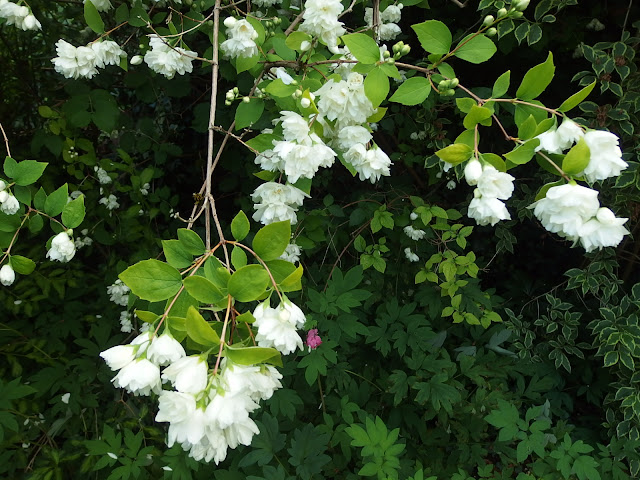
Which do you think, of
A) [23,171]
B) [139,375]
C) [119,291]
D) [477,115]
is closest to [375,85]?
[477,115]

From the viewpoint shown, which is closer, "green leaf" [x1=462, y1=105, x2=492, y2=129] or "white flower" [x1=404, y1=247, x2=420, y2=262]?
"green leaf" [x1=462, y1=105, x2=492, y2=129]

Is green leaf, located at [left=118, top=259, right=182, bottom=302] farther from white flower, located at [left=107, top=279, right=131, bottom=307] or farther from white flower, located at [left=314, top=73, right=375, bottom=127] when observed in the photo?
white flower, located at [left=107, top=279, right=131, bottom=307]

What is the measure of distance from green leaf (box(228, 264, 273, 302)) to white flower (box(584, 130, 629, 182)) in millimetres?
561

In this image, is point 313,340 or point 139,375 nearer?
point 139,375

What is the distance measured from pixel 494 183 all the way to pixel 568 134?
144 mm

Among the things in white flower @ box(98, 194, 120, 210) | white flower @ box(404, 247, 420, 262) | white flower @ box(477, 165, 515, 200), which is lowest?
white flower @ box(404, 247, 420, 262)

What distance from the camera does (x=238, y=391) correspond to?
59cm

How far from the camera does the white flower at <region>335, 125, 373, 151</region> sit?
3.10ft

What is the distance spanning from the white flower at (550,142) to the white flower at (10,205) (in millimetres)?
1130

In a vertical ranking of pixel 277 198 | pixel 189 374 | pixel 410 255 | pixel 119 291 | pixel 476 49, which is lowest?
pixel 119 291

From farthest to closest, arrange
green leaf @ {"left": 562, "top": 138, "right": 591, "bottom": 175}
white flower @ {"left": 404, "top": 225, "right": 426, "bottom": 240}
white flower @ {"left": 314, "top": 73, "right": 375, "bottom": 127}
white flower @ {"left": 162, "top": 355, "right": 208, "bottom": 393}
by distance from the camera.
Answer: white flower @ {"left": 404, "top": 225, "right": 426, "bottom": 240} → white flower @ {"left": 314, "top": 73, "right": 375, "bottom": 127} → green leaf @ {"left": 562, "top": 138, "right": 591, "bottom": 175} → white flower @ {"left": 162, "top": 355, "right": 208, "bottom": 393}

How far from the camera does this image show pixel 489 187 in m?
0.77

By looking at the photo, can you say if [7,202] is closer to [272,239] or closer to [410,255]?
[272,239]

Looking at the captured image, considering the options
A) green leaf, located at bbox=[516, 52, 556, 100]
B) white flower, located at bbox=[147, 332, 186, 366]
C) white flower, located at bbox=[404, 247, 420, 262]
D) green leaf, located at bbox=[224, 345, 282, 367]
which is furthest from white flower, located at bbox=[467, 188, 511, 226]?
white flower, located at bbox=[404, 247, 420, 262]
